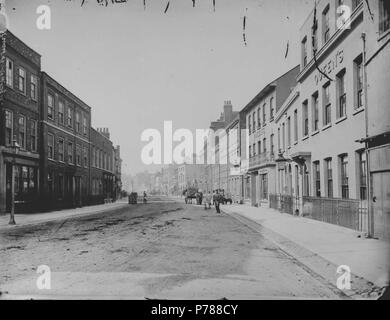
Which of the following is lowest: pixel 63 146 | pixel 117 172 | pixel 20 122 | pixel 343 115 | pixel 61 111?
pixel 117 172

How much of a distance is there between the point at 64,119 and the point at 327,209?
2162cm

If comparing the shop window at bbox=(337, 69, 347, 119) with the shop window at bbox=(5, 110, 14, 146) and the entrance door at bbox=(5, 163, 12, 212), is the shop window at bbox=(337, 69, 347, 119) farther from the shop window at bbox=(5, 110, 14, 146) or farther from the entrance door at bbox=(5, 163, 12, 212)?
the entrance door at bbox=(5, 163, 12, 212)

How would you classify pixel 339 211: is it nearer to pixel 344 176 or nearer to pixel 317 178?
pixel 344 176

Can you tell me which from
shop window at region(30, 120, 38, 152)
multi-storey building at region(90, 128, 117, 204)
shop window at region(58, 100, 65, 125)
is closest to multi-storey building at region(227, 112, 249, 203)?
multi-storey building at region(90, 128, 117, 204)

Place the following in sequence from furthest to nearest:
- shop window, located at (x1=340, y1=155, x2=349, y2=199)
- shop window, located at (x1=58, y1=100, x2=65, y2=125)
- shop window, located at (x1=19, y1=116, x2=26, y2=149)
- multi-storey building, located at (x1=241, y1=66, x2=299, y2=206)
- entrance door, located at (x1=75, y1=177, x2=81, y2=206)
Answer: entrance door, located at (x1=75, y1=177, x2=81, y2=206), multi-storey building, located at (x1=241, y1=66, x2=299, y2=206), shop window, located at (x1=58, y1=100, x2=65, y2=125), shop window, located at (x1=19, y1=116, x2=26, y2=149), shop window, located at (x1=340, y1=155, x2=349, y2=199)

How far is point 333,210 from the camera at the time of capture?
585 inches

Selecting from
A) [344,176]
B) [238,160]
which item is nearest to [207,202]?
[238,160]

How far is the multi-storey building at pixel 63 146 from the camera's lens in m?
26.0

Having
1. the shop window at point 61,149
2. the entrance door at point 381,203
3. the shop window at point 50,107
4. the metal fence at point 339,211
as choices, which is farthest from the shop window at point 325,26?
the shop window at point 61,149

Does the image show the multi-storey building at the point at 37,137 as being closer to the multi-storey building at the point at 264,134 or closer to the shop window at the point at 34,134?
the shop window at the point at 34,134

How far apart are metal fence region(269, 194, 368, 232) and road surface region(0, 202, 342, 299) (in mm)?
3153

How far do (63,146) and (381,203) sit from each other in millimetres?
24959

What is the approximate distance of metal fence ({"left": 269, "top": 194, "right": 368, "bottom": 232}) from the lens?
12250 millimetres
